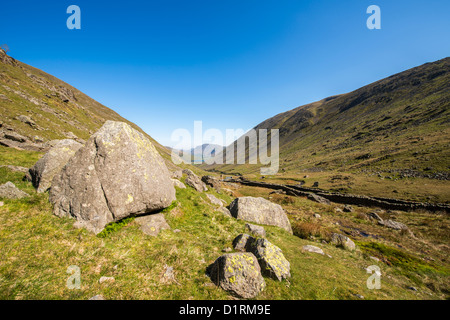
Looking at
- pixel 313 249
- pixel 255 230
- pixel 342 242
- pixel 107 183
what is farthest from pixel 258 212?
pixel 107 183

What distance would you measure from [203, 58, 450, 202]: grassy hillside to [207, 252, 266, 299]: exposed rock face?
53608 mm

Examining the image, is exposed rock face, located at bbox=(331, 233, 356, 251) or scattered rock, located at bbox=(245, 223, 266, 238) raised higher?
scattered rock, located at bbox=(245, 223, 266, 238)

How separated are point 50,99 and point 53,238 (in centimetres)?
8375

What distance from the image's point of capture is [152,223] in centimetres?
1077

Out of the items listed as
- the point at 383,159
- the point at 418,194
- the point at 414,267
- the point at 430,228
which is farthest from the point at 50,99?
the point at 383,159

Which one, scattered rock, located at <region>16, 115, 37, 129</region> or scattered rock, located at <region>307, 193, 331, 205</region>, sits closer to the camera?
scattered rock, located at <region>16, 115, 37, 129</region>

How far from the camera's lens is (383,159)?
7462 cm

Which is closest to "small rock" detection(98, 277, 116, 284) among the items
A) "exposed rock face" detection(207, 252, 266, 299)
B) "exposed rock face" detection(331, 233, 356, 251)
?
"exposed rock face" detection(207, 252, 266, 299)

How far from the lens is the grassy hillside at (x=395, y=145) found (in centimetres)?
4991

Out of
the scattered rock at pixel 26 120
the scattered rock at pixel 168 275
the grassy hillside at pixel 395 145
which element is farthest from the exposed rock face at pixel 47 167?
the grassy hillside at pixel 395 145

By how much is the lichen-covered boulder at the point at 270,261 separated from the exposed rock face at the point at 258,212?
9.03 m

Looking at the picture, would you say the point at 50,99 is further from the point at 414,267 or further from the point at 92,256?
the point at 414,267

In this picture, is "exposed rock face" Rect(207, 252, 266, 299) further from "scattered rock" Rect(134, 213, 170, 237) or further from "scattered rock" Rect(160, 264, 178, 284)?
"scattered rock" Rect(134, 213, 170, 237)

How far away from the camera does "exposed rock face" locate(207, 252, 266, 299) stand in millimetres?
7148
